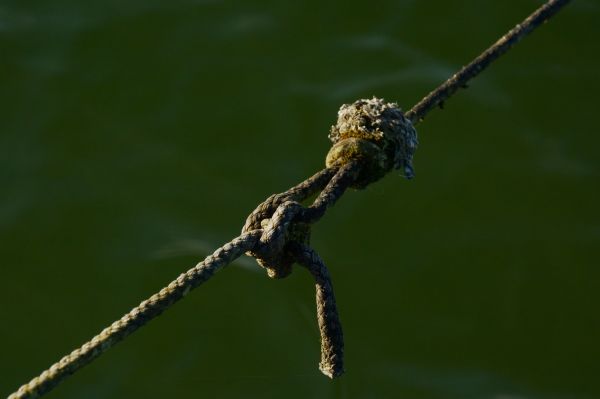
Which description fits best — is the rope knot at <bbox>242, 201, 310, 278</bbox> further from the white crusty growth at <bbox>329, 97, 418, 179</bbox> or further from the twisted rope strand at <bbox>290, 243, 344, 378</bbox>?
the white crusty growth at <bbox>329, 97, 418, 179</bbox>

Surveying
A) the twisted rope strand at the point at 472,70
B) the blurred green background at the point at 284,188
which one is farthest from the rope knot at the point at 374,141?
the blurred green background at the point at 284,188

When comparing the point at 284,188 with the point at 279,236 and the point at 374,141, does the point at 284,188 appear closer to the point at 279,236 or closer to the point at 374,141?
the point at 374,141

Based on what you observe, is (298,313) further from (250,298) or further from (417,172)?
(417,172)

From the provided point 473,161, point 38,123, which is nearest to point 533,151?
point 473,161

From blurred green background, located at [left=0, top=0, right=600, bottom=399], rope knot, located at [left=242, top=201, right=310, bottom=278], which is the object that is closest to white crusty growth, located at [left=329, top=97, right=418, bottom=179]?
rope knot, located at [left=242, top=201, right=310, bottom=278]

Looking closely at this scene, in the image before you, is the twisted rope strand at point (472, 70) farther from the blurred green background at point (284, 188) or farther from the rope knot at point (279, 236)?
the blurred green background at point (284, 188)

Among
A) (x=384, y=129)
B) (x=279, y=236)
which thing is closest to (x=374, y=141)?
(x=384, y=129)
